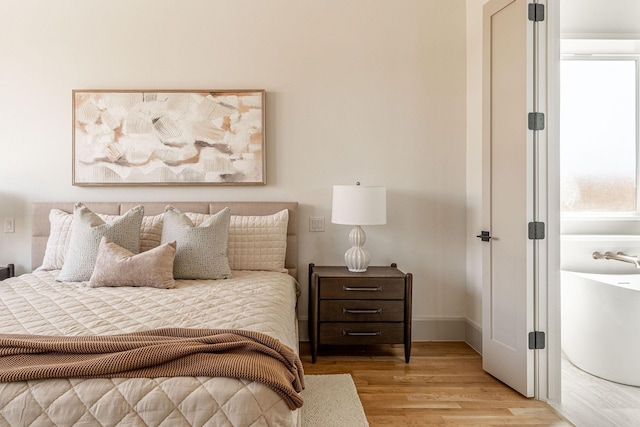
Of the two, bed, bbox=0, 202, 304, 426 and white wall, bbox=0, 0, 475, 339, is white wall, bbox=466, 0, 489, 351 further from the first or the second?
bed, bbox=0, 202, 304, 426

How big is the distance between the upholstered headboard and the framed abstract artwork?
0.17m

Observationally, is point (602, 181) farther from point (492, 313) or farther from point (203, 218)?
point (203, 218)

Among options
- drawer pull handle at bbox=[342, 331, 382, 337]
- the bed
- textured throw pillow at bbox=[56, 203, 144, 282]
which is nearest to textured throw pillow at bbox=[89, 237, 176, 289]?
the bed

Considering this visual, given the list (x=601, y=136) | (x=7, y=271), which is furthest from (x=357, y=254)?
(x=7, y=271)

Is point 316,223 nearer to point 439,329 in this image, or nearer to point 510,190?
point 439,329

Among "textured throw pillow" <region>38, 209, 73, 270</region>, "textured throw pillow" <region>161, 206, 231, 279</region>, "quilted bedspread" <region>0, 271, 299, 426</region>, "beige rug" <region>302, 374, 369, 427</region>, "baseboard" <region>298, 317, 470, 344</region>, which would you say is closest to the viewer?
"quilted bedspread" <region>0, 271, 299, 426</region>

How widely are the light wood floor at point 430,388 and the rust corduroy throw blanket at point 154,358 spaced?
1.02 m

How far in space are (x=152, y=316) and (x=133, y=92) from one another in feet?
6.92

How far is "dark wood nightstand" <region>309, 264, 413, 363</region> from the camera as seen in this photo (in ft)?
9.70

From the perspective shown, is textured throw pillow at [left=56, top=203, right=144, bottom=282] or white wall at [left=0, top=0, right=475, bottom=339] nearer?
textured throw pillow at [left=56, top=203, right=144, bottom=282]

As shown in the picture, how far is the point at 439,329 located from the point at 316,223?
1312 millimetres

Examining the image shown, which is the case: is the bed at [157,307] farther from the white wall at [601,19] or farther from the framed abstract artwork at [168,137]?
the white wall at [601,19]

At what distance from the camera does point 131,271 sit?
247 centimetres

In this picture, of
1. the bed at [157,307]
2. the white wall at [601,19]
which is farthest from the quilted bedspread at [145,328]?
the white wall at [601,19]
